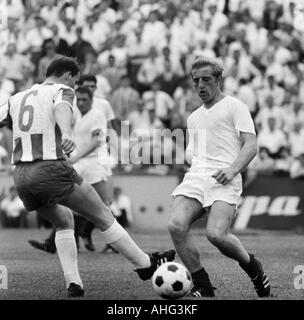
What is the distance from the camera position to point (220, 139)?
28.9 ft

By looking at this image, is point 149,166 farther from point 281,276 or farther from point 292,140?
point 281,276

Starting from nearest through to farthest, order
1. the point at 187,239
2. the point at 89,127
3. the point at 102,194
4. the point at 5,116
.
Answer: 1. the point at 187,239
2. the point at 5,116
3. the point at 89,127
4. the point at 102,194

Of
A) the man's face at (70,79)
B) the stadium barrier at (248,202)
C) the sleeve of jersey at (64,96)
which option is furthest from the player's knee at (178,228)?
the stadium barrier at (248,202)

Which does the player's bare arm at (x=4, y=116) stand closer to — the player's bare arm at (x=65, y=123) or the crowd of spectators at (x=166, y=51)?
the player's bare arm at (x=65, y=123)

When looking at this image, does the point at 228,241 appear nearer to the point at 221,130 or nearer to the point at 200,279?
the point at 200,279

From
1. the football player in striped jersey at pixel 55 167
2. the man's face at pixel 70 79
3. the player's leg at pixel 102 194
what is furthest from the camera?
the player's leg at pixel 102 194

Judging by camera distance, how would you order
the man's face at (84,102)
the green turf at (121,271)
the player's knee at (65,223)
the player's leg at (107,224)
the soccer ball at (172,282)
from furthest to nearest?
the man's face at (84,102), the green turf at (121,271), the player's knee at (65,223), the player's leg at (107,224), the soccer ball at (172,282)

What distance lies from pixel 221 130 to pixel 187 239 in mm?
1029

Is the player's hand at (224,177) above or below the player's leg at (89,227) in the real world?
above

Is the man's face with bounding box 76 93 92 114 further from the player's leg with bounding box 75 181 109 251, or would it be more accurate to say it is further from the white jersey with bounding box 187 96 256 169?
the white jersey with bounding box 187 96 256 169

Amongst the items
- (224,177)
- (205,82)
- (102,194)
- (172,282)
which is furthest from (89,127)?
(172,282)

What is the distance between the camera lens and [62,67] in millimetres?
8805

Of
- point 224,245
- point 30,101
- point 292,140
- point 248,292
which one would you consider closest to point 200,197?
point 224,245

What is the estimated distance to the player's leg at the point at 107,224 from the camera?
8.62 meters
